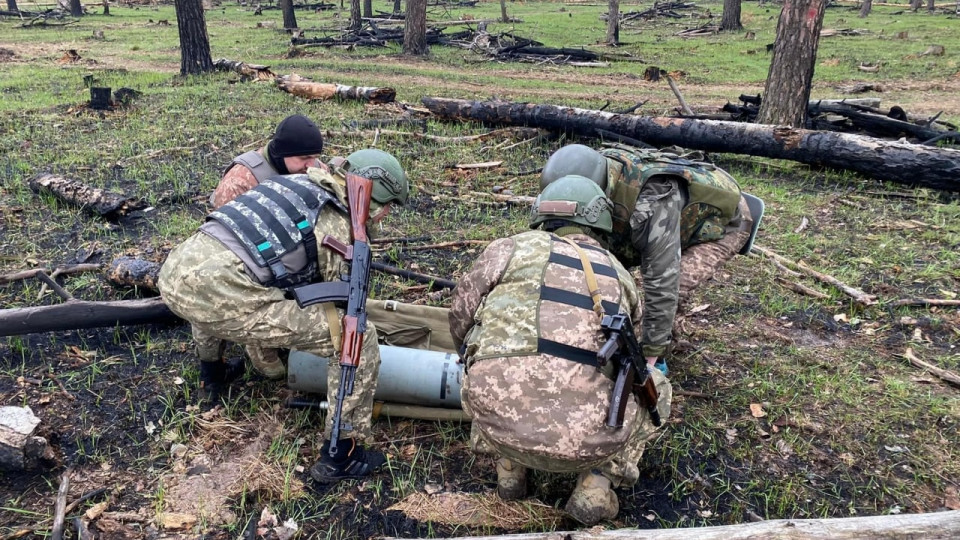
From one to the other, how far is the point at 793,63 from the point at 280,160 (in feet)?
22.9

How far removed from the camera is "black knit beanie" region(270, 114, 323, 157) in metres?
4.00

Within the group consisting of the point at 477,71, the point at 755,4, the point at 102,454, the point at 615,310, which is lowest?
the point at 102,454

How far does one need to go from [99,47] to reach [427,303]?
19365mm

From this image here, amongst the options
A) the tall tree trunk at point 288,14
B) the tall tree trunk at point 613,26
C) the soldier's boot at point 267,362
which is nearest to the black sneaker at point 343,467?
the soldier's boot at point 267,362

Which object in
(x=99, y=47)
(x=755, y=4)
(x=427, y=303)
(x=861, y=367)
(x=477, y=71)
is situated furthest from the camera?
(x=755, y=4)

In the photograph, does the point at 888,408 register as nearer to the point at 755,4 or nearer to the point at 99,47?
the point at 99,47

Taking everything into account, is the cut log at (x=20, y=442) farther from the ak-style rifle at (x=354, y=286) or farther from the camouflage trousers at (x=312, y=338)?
the ak-style rifle at (x=354, y=286)

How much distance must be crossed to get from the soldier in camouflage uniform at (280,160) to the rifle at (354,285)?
0.72 m

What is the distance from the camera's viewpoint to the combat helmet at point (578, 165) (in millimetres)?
3723

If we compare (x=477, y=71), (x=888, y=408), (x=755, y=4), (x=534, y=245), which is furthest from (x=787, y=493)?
(x=755, y=4)

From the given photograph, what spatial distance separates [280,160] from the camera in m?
4.11

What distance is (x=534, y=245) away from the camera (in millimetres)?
2982

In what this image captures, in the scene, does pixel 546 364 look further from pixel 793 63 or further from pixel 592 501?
pixel 793 63

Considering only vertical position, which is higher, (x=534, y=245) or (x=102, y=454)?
(x=534, y=245)
